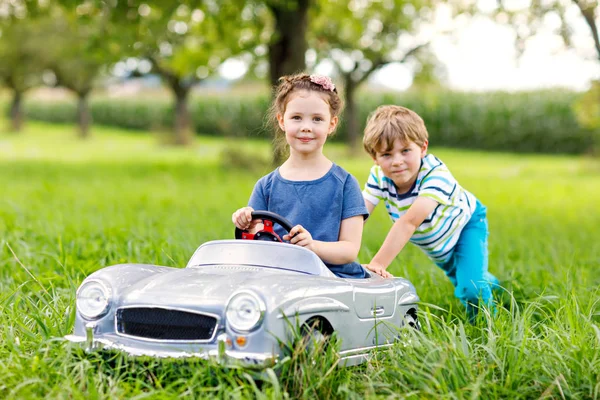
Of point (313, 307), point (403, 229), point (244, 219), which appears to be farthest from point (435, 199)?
point (313, 307)

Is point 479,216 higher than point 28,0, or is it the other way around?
point 28,0

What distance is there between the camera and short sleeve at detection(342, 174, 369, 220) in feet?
13.1

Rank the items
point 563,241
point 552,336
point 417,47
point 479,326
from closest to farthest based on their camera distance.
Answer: point 552,336 < point 479,326 < point 563,241 < point 417,47

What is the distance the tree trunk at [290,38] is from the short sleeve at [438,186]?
10.5 m

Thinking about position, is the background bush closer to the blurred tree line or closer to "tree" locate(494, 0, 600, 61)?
the blurred tree line

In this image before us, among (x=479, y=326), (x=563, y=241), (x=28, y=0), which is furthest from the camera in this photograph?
(x=28, y=0)

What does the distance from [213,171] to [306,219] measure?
1433 centimetres

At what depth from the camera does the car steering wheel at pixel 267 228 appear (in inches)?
144

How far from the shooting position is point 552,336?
346 cm

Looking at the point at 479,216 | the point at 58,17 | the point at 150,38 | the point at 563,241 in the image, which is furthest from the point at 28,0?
the point at 58,17

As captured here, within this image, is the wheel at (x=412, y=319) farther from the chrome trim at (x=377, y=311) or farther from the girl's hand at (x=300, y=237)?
the girl's hand at (x=300, y=237)

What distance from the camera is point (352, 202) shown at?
157 inches

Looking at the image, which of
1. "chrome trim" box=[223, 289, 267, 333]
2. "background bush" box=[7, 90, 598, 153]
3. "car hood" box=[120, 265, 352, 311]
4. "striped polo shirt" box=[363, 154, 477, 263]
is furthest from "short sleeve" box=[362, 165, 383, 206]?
"background bush" box=[7, 90, 598, 153]

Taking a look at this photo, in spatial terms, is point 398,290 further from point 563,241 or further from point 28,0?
point 28,0
